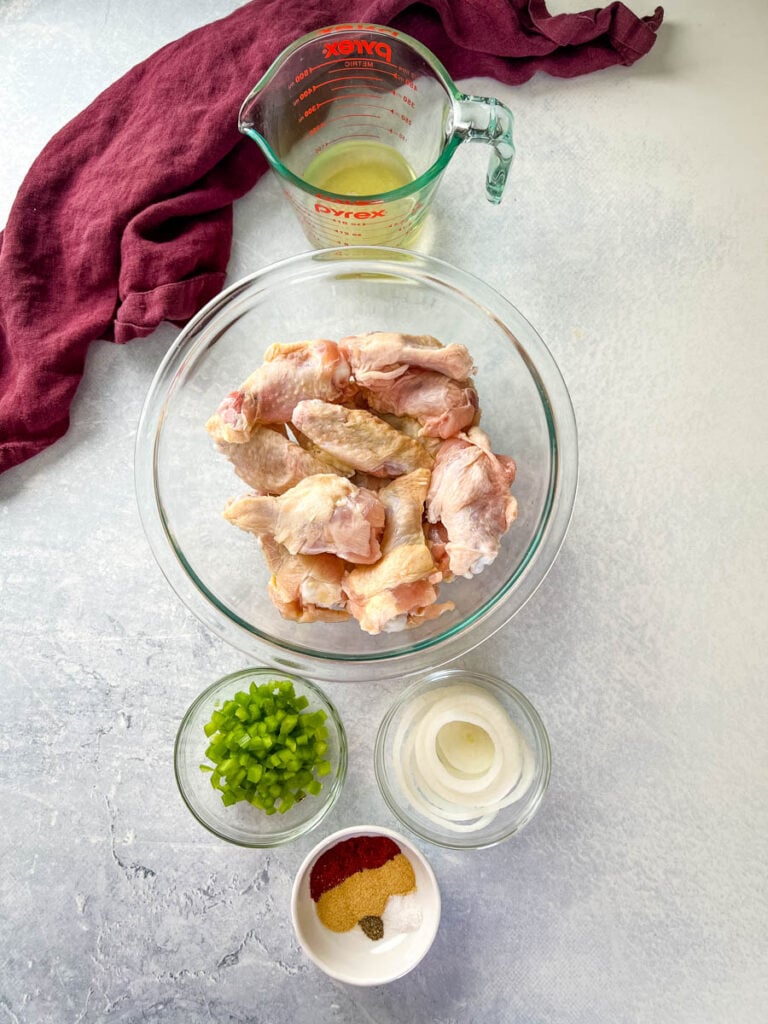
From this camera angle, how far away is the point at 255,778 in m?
1.45

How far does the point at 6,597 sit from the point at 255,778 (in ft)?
2.08

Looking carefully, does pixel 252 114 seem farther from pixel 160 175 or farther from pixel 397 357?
pixel 397 357

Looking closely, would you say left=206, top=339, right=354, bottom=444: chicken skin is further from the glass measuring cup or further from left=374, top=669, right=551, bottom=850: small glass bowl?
left=374, top=669, right=551, bottom=850: small glass bowl

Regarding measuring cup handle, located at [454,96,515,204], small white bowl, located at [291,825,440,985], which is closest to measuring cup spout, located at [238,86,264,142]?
measuring cup handle, located at [454,96,515,204]

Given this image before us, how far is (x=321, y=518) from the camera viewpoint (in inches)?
49.9

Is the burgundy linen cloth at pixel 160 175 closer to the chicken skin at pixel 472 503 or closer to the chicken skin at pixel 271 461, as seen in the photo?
the chicken skin at pixel 271 461

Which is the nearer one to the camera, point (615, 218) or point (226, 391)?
point (226, 391)

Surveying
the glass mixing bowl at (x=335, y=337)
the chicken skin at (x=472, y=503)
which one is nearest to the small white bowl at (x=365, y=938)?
the glass mixing bowl at (x=335, y=337)

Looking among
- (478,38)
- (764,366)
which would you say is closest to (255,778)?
(764,366)

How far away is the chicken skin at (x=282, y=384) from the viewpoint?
1.30 metres

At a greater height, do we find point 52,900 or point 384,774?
point 384,774

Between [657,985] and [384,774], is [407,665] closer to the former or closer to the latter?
[384,774]

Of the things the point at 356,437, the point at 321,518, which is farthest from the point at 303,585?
the point at 356,437

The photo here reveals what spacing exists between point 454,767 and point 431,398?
723 millimetres
